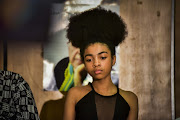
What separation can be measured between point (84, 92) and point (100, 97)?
8 centimetres

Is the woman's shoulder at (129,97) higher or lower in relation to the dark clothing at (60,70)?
lower

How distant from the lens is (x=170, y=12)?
141 cm

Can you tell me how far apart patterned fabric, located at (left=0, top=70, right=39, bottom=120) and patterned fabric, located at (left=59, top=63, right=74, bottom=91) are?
278 mm

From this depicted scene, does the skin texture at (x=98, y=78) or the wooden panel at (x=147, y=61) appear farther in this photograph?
the wooden panel at (x=147, y=61)

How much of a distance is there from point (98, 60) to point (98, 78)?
90 mm

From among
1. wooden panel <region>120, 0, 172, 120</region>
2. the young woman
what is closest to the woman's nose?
the young woman

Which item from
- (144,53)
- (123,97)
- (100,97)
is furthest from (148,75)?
(100,97)

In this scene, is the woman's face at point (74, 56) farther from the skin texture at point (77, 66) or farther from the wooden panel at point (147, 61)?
the wooden panel at point (147, 61)

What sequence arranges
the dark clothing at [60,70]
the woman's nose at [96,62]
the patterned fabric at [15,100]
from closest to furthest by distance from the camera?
the patterned fabric at [15,100] → the woman's nose at [96,62] → the dark clothing at [60,70]

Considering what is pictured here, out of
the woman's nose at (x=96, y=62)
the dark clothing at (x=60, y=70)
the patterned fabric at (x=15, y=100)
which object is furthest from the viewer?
the dark clothing at (x=60, y=70)

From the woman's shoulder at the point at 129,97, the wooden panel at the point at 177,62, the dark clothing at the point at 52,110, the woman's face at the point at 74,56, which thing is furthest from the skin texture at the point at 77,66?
the wooden panel at the point at 177,62

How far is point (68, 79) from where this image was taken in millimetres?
1374

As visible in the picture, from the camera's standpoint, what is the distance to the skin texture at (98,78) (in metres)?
1.20

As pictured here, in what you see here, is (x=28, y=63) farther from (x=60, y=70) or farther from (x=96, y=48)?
(x=96, y=48)
